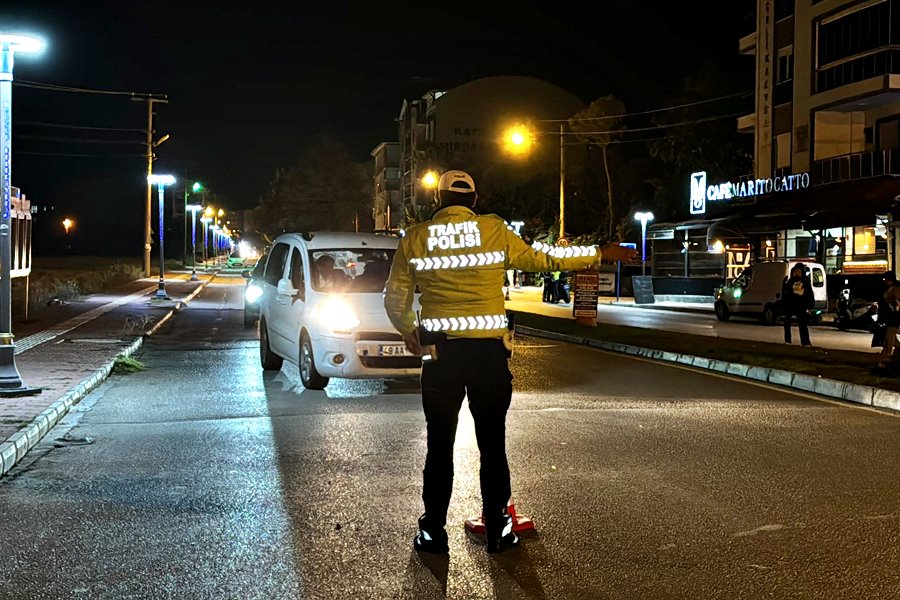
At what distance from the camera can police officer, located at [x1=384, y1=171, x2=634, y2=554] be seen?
5211 mm

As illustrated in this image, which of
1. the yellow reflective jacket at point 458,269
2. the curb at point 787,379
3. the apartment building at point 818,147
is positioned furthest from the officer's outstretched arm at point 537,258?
the apartment building at point 818,147

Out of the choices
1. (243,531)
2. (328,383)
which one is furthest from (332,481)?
(328,383)

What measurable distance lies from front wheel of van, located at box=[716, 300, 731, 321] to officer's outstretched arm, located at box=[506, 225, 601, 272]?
24.2 metres

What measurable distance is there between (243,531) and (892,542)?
377 cm

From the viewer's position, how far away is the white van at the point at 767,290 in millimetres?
26891

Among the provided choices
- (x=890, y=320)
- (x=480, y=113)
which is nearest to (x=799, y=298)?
(x=890, y=320)

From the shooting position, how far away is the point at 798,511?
6.37 meters

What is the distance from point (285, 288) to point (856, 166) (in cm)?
2606

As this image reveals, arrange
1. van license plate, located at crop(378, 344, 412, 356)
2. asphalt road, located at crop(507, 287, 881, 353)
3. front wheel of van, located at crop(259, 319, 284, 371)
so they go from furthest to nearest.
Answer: asphalt road, located at crop(507, 287, 881, 353) < front wheel of van, located at crop(259, 319, 284, 371) < van license plate, located at crop(378, 344, 412, 356)

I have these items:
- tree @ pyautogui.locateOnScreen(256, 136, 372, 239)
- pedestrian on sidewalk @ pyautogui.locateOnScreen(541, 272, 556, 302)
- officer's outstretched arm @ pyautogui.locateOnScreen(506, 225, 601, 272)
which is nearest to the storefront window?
pedestrian on sidewalk @ pyautogui.locateOnScreen(541, 272, 556, 302)

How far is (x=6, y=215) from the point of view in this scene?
11.0 m

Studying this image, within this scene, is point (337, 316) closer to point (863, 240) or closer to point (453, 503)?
point (453, 503)

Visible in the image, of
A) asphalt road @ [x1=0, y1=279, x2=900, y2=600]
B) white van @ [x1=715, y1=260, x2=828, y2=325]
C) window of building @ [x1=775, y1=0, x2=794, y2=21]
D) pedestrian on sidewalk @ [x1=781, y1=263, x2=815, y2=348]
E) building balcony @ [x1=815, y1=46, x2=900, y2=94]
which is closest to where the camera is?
asphalt road @ [x1=0, y1=279, x2=900, y2=600]

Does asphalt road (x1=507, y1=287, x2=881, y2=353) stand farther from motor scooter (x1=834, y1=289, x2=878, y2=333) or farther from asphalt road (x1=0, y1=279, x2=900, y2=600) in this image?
asphalt road (x1=0, y1=279, x2=900, y2=600)
